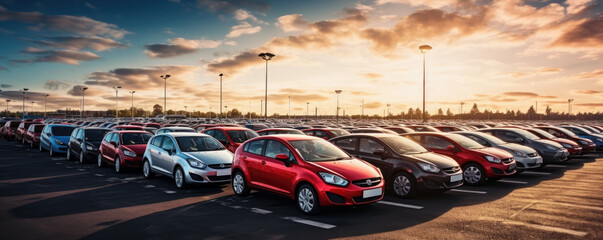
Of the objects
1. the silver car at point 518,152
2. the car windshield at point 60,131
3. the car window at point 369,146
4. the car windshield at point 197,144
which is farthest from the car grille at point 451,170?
the car windshield at point 60,131

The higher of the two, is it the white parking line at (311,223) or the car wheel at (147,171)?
the car wheel at (147,171)

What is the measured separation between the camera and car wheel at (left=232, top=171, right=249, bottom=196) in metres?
8.69

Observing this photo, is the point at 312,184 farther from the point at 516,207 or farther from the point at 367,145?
the point at 516,207

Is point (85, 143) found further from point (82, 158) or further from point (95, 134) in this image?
point (95, 134)

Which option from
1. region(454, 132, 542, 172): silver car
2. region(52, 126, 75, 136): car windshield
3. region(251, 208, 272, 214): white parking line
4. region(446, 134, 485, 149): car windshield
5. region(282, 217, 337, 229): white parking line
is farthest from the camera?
region(52, 126, 75, 136): car windshield

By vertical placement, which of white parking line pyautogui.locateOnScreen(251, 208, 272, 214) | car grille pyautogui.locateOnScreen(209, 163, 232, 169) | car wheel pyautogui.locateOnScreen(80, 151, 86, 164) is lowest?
white parking line pyautogui.locateOnScreen(251, 208, 272, 214)

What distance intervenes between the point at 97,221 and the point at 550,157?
1464 cm

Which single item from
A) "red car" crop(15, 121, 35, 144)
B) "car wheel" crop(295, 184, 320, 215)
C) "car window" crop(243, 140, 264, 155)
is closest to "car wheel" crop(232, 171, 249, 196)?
"car window" crop(243, 140, 264, 155)

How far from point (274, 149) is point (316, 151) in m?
0.94

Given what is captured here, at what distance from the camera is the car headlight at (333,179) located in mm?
6816

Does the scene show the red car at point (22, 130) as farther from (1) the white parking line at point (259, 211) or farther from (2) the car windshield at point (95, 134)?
(1) the white parking line at point (259, 211)

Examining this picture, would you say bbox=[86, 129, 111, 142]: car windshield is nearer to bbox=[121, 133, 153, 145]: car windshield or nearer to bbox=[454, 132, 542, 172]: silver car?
bbox=[121, 133, 153, 145]: car windshield

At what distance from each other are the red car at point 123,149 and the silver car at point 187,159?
975mm

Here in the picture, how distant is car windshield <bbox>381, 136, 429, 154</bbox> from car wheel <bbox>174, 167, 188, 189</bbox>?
17.4ft
